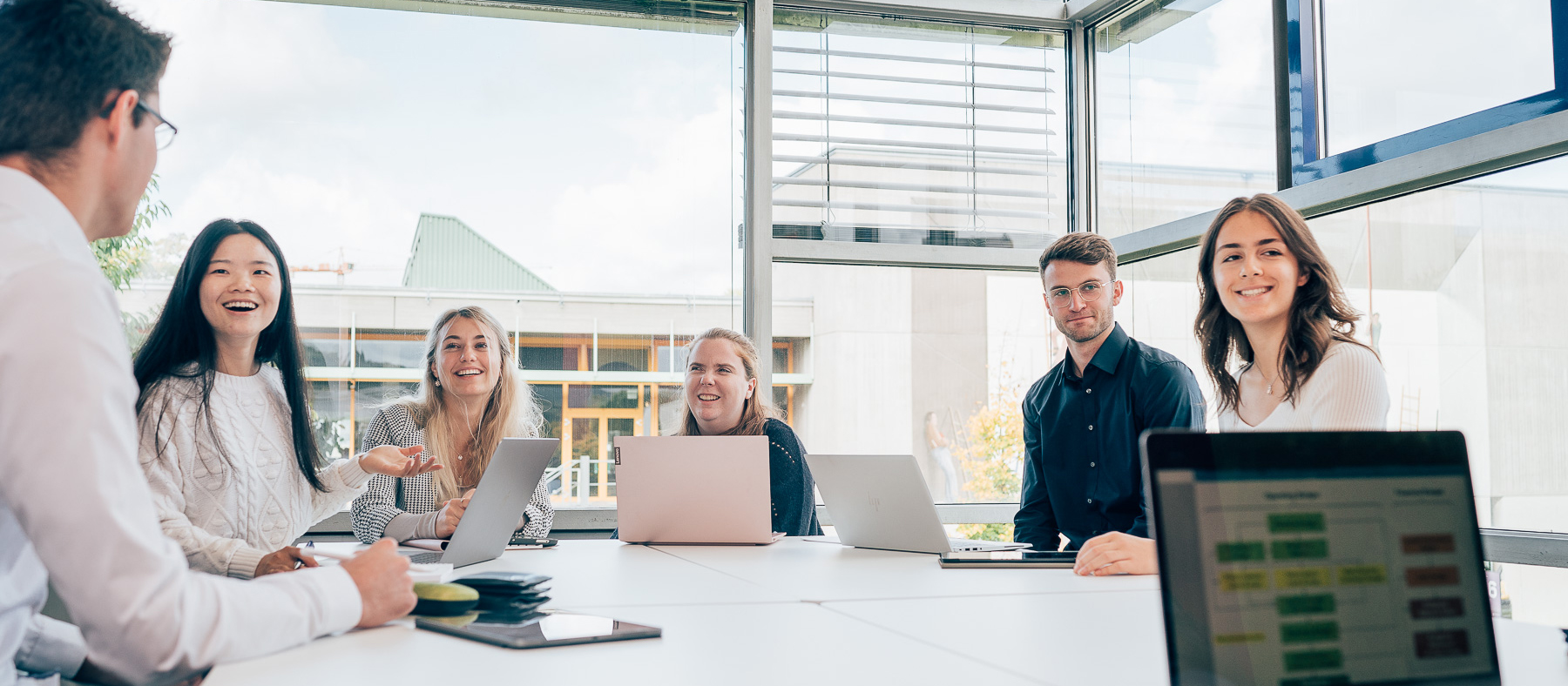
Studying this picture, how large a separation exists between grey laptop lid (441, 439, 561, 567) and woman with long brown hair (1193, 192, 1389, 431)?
1.66 metres

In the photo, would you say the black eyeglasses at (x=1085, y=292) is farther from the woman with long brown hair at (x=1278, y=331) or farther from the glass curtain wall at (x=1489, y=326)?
the glass curtain wall at (x=1489, y=326)

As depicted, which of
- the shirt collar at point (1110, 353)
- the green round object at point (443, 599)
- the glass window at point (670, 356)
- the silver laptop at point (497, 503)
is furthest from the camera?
the glass window at point (670, 356)

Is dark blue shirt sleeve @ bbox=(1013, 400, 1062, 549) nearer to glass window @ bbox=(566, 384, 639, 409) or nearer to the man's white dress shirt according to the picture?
glass window @ bbox=(566, 384, 639, 409)

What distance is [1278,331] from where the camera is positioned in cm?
253

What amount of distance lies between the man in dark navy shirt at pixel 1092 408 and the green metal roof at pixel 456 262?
7.14 ft

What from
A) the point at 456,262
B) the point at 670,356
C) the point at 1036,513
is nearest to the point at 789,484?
the point at 1036,513

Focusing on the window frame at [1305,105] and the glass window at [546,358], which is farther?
the glass window at [546,358]

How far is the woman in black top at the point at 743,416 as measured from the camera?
3.23 m

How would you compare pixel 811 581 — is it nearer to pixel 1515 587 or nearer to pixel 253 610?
pixel 253 610

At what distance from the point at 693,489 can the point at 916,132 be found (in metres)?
2.50

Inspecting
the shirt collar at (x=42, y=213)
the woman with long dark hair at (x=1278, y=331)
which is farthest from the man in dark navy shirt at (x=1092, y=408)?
the shirt collar at (x=42, y=213)

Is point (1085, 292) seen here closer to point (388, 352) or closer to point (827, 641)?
point (827, 641)

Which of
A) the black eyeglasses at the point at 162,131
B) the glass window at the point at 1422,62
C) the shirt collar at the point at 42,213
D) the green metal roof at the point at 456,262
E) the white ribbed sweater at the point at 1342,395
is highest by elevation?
the glass window at the point at 1422,62

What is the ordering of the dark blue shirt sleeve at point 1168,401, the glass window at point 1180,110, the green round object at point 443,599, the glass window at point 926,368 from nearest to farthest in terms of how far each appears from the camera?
the green round object at point 443,599 → the dark blue shirt sleeve at point 1168,401 → the glass window at point 1180,110 → the glass window at point 926,368
